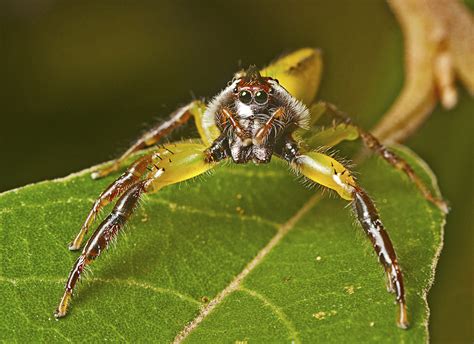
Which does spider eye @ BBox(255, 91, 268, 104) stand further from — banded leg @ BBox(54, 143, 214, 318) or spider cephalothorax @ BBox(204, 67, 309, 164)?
banded leg @ BBox(54, 143, 214, 318)

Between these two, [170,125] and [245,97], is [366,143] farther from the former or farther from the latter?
[170,125]

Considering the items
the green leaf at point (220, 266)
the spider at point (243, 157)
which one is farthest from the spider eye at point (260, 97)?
the green leaf at point (220, 266)

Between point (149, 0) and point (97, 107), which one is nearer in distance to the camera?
point (97, 107)

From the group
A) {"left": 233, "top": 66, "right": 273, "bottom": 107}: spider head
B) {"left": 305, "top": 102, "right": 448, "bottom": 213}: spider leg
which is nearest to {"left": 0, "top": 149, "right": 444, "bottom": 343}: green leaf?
{"left": 305, "top": 102, "right": 448, "bottom": 213}: spider leg

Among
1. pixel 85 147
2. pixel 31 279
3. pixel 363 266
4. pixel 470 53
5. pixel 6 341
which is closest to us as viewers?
pixel 6 341

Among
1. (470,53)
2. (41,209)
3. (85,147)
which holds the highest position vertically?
(470,53)

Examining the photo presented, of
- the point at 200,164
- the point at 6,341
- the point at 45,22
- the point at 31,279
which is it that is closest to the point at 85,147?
the point at 45,22

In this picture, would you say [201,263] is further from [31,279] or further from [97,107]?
[97,107]

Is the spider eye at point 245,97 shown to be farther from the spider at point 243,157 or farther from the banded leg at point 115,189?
the banded leg at point 115,189
